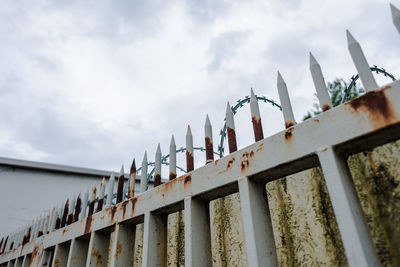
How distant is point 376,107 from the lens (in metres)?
0.88

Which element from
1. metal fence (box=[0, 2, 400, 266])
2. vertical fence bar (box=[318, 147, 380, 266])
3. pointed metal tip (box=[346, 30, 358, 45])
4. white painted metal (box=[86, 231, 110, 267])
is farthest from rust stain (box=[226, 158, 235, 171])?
white painted metal (box=[86, 231, 110, 267])

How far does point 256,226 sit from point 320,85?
2.02 feet

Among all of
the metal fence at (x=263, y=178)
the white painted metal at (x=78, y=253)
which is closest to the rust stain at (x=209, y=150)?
the metal fence at (x=263, y=178)

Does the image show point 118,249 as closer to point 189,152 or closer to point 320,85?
point 189,152

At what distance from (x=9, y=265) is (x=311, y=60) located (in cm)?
408

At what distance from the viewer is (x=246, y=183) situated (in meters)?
1.15

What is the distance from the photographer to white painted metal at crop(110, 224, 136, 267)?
1.66 m

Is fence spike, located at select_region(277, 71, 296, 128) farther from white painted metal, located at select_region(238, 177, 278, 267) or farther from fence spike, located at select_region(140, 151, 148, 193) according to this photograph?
fence spike, located at select_region(140, 151, 148, 193)

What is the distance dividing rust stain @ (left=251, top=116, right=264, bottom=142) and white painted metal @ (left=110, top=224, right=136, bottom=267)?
1086 mm

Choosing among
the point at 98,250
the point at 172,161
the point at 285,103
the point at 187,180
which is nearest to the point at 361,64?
the point at 285,103

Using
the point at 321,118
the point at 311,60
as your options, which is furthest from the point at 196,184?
the point at 311,60

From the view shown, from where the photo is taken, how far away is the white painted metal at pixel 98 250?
1.85m

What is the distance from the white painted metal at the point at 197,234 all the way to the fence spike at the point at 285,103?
1.96 ft

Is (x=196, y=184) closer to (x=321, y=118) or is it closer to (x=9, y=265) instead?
(x=321, y=118)
